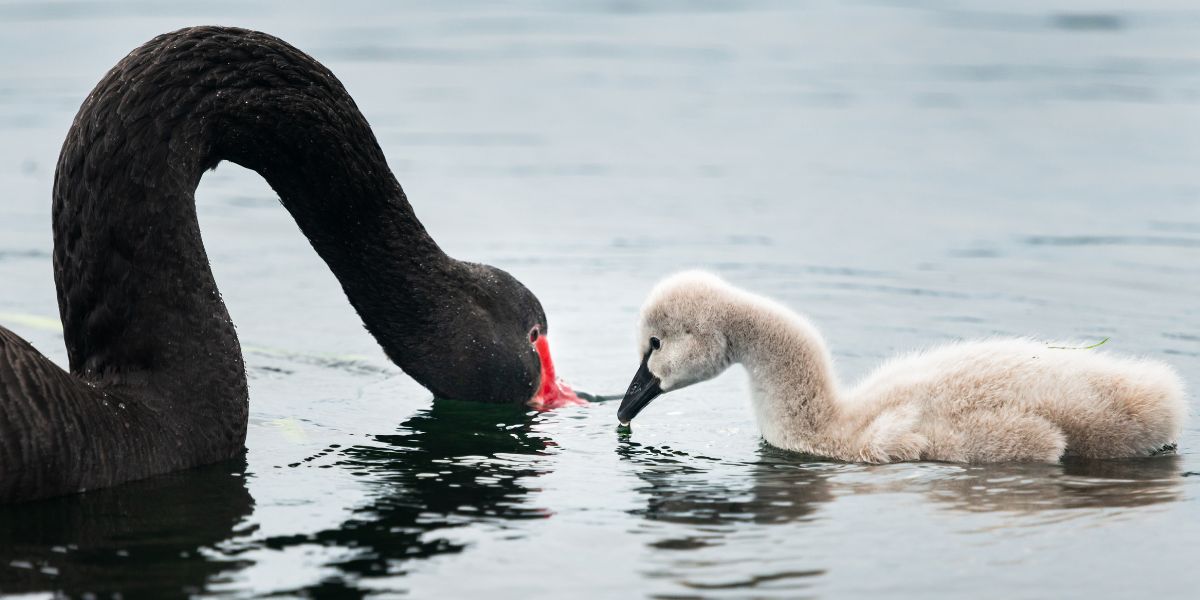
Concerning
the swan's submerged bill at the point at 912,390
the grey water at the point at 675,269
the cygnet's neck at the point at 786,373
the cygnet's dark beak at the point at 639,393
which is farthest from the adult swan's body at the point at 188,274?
the cygnet's neck at the point at 786,373

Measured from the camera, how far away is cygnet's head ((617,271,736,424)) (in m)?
6.69

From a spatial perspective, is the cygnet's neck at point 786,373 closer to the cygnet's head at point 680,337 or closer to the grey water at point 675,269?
the cygnet's head at point 680,337

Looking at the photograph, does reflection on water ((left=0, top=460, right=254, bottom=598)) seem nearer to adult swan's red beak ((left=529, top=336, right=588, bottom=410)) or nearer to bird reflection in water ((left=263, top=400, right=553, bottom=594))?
bird reflection in water ((left=263, top=400, right=553, bottom=594))

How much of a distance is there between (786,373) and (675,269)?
3877mm

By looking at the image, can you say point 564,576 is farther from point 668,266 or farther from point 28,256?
point 28,256

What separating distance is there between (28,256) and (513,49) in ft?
33.5

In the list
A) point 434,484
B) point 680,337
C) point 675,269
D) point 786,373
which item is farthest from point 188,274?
point 675,269

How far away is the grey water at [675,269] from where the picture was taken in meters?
5.12

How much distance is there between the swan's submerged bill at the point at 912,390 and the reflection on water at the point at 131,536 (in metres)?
1.77

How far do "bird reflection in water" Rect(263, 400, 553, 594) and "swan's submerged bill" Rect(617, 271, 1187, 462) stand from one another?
1.94ft

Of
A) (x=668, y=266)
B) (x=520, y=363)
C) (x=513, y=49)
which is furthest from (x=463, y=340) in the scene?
(x=513, y=49)

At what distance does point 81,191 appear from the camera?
6.10 meters

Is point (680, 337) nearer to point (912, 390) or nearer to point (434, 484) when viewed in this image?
point (912, 390)

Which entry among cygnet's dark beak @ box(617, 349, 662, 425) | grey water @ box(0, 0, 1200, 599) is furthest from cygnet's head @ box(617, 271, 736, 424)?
grey water @ box(0, 0, 1200, 599)
